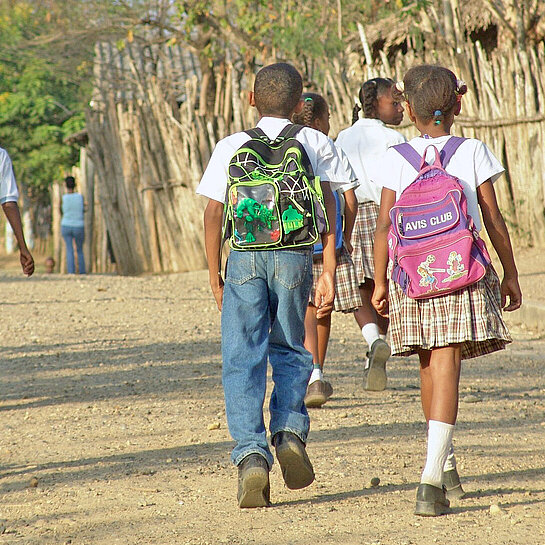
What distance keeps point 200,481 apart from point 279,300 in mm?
868

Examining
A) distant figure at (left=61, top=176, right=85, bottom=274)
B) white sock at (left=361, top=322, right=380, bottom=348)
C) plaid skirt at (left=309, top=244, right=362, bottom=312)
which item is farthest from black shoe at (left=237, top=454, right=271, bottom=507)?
distant figure at (left=61, top=176, right=85, bottom=274)

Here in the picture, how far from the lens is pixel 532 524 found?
341 centimetres

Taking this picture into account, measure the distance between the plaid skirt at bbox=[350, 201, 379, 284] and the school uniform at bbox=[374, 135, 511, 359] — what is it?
221 centimetres

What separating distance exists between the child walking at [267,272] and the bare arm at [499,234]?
55 centimetres

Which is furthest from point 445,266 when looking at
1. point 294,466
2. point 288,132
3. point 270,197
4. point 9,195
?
point 9,195

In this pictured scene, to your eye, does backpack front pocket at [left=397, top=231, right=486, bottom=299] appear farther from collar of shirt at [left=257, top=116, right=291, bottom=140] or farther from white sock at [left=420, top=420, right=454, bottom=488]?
collar of shirt at [left=257, top=116, right=291, bottom=140]

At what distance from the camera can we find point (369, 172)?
19.4 ft

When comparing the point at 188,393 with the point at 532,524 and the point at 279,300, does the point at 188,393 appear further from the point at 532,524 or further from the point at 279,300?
the point at 532,524

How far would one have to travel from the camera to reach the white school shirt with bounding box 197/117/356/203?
3758 mm

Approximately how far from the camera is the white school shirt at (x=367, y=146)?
A: 5.94m

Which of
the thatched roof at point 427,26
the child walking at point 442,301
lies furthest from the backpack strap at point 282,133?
the thatched roof at point 427,26

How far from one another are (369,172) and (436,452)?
269 centimetres

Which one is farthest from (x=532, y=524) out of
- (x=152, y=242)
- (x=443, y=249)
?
(x=152, y=242)

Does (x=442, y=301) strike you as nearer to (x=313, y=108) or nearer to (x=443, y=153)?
(x=443, y=153)
